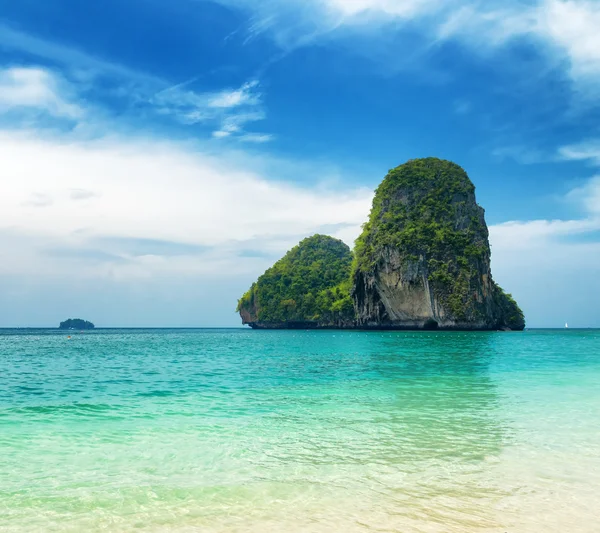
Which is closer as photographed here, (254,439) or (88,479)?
(88,479)

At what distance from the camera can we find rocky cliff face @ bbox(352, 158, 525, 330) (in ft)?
207

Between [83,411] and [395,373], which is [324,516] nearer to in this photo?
[83,411]

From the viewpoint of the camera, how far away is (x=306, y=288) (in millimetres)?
102250

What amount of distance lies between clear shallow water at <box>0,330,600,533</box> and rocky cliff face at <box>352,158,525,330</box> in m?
52.1

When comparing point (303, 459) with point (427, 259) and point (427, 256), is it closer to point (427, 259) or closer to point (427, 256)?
point (427, 259)

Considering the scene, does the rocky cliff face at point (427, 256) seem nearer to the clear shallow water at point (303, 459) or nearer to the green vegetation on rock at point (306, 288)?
the green vegetation on rock at point (306, 288)

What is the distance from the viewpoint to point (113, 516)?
421 centimetres

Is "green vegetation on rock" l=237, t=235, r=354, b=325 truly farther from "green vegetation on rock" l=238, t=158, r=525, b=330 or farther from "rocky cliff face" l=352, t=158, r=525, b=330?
"rocky cliff face" l=352, t=158, r=525, b=330

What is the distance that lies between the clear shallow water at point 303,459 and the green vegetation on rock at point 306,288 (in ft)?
262

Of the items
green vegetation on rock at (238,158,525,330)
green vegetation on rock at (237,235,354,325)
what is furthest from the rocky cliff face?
green vegetation on rock at (237,235,354,325)

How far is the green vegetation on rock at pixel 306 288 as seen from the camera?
95.8 meters

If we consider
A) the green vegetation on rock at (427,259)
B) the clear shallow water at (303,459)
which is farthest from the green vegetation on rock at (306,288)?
the clear shallow water at (303,459)

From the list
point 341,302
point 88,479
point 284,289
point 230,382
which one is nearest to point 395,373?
point 230,382

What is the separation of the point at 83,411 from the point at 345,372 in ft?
29.9
